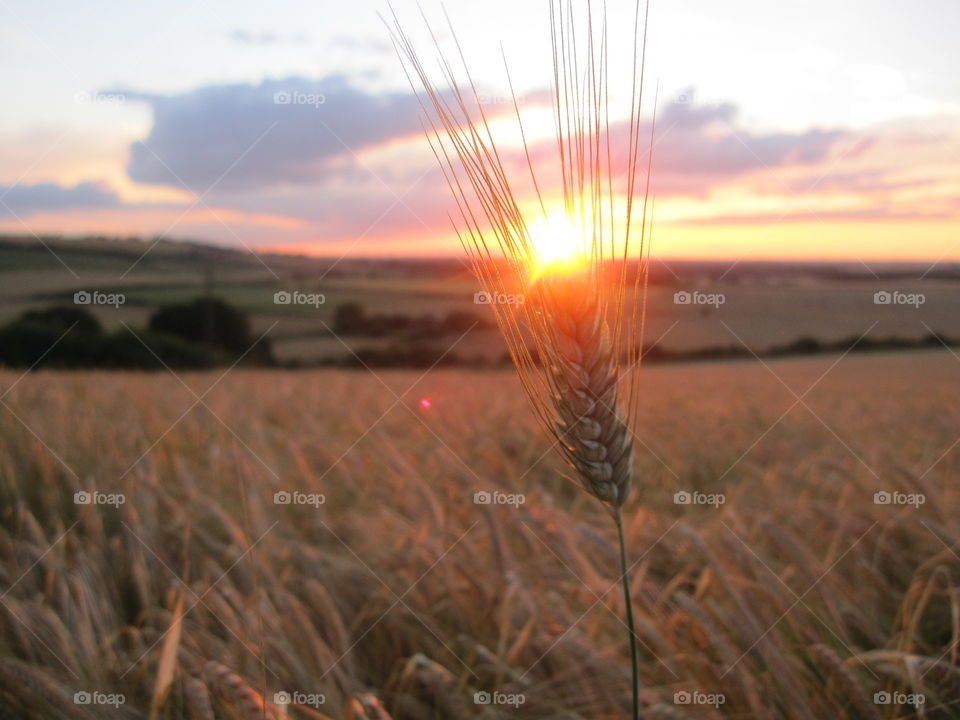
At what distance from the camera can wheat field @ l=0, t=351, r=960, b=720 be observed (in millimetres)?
1526

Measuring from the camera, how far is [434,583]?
1998 millimetres

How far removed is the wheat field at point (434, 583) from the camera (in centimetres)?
153

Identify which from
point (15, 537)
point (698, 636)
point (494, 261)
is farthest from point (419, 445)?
point (494, 261)

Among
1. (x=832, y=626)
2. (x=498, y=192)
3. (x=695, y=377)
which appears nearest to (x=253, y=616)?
(x=498, y=192)

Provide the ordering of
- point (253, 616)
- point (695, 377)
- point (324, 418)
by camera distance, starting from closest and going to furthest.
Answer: point (253, 616), point (324, 418), point (695, 377)

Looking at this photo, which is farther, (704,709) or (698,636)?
(698,636)

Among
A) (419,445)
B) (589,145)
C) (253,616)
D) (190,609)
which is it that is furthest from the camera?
(419,445)

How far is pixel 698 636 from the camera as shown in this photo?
1747mm

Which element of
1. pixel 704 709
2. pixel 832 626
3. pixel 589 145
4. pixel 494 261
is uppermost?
pixel 589 145

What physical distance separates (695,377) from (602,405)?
1067cm

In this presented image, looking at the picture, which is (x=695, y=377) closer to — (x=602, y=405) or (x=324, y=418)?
(x=324, y=418)

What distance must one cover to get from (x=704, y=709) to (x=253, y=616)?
1078mm

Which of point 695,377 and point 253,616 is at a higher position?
point 695,377

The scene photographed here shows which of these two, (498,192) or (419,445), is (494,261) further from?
(419,445)
